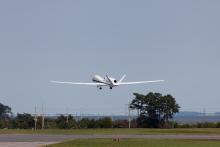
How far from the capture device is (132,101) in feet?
312

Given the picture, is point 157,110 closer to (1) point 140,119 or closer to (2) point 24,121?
(1) point 140,119

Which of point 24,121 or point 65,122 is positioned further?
point 24,121

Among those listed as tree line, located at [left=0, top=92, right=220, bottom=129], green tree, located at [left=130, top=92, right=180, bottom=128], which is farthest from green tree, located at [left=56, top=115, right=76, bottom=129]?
green tree, located at [left=130, top=92, right=180, bottom=128]

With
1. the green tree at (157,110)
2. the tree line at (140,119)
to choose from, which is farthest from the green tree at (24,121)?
the green tree at (157,110)

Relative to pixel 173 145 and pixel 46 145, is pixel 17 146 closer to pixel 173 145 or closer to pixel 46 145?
pixel 46 145

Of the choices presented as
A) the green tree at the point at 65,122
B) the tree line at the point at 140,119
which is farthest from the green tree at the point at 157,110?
the green tree at the point at 65,122

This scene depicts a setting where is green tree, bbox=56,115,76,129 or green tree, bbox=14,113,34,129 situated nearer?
green tree, bbox=56,115,76,129

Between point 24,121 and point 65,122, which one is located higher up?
point 24,121

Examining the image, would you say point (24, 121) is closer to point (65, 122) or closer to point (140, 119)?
point (65, 122)

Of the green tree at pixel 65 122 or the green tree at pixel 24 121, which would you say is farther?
the green tree at pixel 24 121

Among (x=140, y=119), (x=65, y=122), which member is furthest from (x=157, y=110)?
(x=65, y=122)

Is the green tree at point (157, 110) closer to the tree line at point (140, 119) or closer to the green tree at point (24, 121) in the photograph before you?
the tree line at point (140, 119)

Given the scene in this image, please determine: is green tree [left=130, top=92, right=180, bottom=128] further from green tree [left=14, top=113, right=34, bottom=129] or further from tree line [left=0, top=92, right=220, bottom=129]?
green tree [left=14, top=113, right=34, bottom=129]

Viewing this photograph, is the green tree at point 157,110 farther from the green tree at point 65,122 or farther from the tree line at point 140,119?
the green tree at point 65,122
